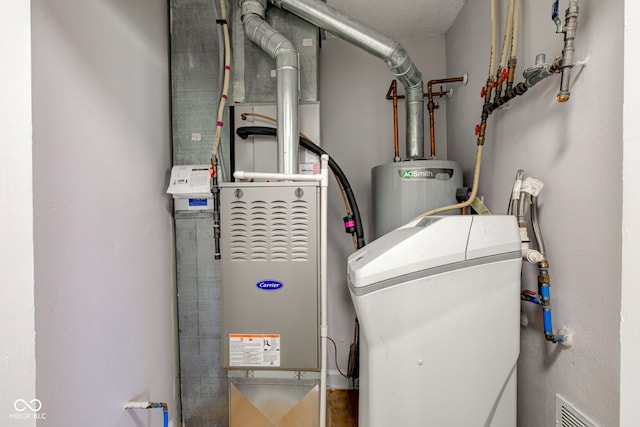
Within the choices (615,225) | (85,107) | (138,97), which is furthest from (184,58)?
(615,225)

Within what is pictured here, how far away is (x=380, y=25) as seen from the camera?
5.15 feet

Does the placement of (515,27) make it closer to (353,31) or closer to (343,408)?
(353,31)

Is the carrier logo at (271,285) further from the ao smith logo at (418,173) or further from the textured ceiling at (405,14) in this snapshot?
the textured ceiling at (405,14)

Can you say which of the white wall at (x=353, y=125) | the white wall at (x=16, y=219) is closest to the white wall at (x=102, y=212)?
the white wall at (x=16, y=219)

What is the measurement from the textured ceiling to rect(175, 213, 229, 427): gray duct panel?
1377 mm

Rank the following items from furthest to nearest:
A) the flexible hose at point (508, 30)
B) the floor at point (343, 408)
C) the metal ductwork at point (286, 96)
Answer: the floor at point (343, 408) → the metal ductwork at point (286, 96) → the flexible hose at point (508, 30)

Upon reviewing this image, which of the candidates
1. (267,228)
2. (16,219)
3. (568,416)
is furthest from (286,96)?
(568,416)

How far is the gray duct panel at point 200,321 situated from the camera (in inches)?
51.2

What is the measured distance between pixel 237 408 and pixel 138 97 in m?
1.34

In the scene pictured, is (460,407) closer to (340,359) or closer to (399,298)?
(399,298)

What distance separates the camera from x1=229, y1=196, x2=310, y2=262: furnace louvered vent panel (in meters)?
1.03

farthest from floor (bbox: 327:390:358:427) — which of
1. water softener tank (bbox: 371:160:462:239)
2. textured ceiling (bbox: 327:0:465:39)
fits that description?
→ textured ceiling (bbox: 327:0:465:39)

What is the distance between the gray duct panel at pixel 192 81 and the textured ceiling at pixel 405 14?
0.68 m

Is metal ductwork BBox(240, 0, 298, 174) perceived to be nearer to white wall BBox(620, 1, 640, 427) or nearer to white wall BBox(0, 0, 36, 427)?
white wall BBox(0, 0, 36, 427)
